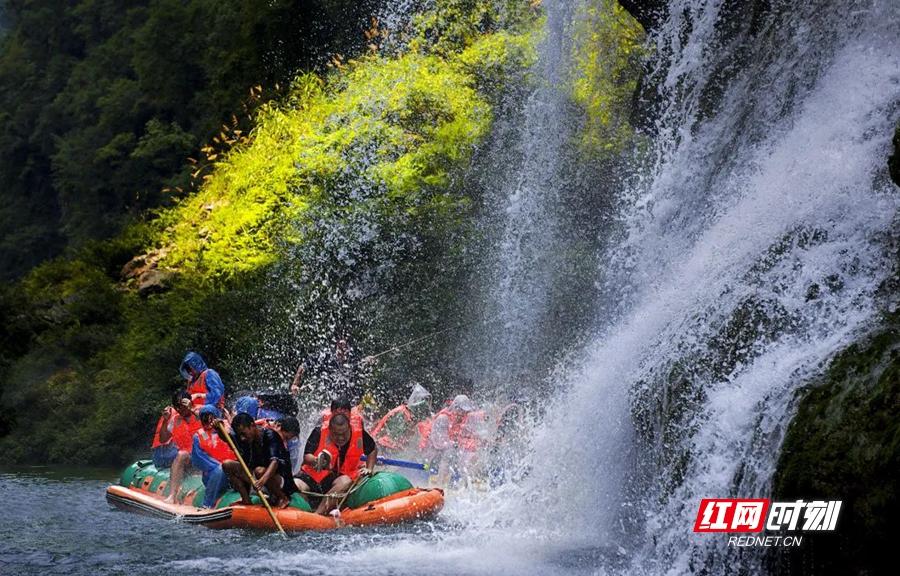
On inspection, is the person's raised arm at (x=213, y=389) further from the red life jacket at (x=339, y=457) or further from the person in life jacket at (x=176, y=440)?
the red life jacket at (x=339, y=457)

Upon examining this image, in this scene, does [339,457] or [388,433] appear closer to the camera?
[339,457]

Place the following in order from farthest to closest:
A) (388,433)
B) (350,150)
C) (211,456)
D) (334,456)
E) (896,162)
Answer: (350,150) < (388,433) < (211,456) < (334,456) < (896,162)

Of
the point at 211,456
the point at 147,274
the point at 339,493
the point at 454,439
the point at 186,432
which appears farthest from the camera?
the point at 147,274

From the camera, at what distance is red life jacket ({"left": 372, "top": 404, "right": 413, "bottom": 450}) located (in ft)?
50.8

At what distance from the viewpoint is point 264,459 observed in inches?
441

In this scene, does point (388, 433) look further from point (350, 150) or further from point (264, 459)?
point (350, 150)

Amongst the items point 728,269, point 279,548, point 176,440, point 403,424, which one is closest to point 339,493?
point 279,548

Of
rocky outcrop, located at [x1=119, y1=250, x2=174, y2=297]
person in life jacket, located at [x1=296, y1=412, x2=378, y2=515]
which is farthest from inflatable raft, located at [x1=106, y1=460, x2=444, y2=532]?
rocky outcrop, located at [x1=119, y1=250, x2=174, y2=297]

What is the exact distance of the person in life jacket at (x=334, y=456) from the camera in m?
11.6

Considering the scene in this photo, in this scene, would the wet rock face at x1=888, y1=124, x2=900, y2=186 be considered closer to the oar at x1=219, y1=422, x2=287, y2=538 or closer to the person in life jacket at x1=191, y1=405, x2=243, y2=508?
the oar at x1=219, y1=422, x2=287, y2=538

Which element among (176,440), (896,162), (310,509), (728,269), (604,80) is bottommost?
(310,509)

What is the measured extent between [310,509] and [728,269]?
15.3 feet

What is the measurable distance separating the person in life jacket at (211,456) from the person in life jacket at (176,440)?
23.5 inches

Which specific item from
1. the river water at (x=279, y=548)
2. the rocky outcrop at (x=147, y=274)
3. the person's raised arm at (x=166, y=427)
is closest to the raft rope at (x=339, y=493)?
the river water at (x=279, y=548)
